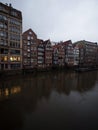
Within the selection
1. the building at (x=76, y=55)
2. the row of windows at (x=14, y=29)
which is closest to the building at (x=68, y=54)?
the building at (x=76, y=55)

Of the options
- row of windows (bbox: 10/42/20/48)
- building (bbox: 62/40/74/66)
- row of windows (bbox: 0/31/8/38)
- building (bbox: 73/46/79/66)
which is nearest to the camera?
row of windows (bbox: 0/31/8/38)

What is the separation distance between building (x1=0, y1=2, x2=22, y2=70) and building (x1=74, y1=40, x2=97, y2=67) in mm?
49234

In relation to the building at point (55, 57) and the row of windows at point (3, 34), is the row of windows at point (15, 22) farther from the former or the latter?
the building at point (55, 57)

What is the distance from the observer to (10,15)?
125ft

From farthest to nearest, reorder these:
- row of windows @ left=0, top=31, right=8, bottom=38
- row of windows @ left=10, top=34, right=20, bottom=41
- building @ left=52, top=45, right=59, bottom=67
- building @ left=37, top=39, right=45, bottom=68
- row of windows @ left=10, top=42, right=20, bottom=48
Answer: building @ left=52, top=45, right=59, bottom=67 < building @ left=37, top=39, right=45, bottom=68 < row of windows @ left=10, top=42, right=20, bottom=48 < row of windows @ left=10, top=34, right=20, bottom=41 < row of windows @ left=0, top=31, right=8, bottom=38

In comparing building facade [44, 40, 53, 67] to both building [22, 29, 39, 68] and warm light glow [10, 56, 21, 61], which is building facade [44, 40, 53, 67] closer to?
building [22, 29, 39, 68]

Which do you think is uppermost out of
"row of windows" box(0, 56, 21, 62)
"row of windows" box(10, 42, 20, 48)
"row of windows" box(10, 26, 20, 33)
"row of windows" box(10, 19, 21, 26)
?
"row of windows" box(10, 19, 21, 26)

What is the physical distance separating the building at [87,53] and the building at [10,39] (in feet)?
162

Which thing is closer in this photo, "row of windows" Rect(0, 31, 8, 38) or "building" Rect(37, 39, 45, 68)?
"row of windows" Rect(0, 31, 8, 38)

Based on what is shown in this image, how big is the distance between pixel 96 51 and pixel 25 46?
225 ft

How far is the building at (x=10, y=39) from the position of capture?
119 ft

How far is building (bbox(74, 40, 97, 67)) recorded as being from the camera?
74375 mm

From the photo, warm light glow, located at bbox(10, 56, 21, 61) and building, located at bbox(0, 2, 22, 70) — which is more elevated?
building, located at bbox(0, 2, 22, 70)

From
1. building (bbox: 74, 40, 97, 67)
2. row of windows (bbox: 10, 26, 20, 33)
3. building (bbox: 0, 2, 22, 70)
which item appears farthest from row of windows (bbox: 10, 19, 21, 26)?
building (bbox: 74, 40, 97, 67)
